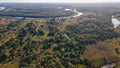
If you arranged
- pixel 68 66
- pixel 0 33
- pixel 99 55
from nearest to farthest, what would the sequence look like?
pixel 68 66 < pixel 99 55 < pixel 0 33

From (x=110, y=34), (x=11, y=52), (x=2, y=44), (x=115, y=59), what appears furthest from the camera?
(x=110, y=34)

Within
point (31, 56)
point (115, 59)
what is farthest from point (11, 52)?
point (115, 59)

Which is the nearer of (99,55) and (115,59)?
(115,59)

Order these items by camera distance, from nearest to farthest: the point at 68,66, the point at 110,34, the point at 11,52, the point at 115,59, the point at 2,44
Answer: the point at 68,66 < the point at 115,59 < the point at 11,52 < the point at 2,44 < the point at 110,34

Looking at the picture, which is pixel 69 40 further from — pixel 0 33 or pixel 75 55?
pixel 0 33

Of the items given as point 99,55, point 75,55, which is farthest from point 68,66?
point 99,55

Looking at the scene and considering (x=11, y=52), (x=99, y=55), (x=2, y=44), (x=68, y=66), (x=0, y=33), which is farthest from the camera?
(x=0, y=33)

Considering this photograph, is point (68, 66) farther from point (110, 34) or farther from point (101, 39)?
point (110, 34)

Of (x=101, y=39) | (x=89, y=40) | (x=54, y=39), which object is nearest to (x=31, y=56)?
(x=54, y=39)

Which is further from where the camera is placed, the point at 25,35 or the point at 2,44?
the point at 25,35
